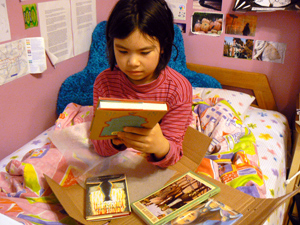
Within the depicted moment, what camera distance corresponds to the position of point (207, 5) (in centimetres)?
169

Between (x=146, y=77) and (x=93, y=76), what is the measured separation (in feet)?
2.62

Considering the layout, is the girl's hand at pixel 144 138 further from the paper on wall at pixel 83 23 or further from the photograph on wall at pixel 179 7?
the photograph on wall at pixel 179 7

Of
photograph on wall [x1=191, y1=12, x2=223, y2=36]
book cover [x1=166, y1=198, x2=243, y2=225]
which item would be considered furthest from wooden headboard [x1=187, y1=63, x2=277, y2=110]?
book cover [x1=166, y1=198, x2=243, y2=225]

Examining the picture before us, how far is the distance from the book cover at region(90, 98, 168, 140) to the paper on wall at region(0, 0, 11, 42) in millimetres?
701

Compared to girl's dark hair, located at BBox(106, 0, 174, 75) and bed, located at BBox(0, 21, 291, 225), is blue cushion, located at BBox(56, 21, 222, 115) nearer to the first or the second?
bed, located at BBox(0, 21, 291, 225)

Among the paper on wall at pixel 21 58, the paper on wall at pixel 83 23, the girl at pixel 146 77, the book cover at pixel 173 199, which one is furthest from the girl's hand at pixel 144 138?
the paper on wall at pixel 83 23

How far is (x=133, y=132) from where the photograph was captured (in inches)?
28.6

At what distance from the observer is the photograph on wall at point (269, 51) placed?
158cm

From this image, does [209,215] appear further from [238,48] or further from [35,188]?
[238,48]

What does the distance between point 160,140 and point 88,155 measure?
0.30 meters

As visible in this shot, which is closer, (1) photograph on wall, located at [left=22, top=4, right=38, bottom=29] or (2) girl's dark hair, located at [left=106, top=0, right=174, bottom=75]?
(2) girl's dark hair, located at [left=106, top=0, right=174, bottom=75]

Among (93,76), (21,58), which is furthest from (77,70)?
(21,58)

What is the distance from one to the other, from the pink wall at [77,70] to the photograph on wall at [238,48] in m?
0.03

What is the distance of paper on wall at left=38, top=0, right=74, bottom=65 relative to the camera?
4.37 ft
